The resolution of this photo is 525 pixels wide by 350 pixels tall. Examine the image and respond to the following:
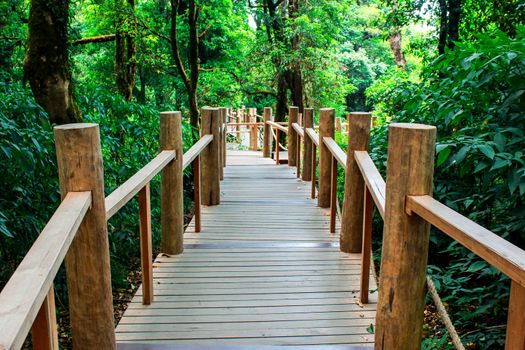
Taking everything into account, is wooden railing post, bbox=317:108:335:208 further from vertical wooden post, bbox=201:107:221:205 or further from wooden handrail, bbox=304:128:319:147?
vertical wooden post, bbox=201:107:221:205

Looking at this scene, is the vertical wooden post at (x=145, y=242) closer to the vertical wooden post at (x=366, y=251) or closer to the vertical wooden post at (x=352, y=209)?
the vertical wooden post at (x=366, y=251)

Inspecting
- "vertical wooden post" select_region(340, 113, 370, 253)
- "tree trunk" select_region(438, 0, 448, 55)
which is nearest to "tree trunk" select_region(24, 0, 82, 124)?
"vertical wooden post" select_region(340, 113, 370, 253)

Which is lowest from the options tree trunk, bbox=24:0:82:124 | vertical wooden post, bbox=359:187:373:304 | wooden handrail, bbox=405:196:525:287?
vertical wooden post, bbox=359:187:373:304

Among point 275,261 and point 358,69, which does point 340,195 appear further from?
point 358,69

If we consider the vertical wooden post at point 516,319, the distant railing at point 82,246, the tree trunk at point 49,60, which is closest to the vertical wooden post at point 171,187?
the distant railing at point 82,246

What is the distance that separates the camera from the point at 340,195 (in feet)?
23.9

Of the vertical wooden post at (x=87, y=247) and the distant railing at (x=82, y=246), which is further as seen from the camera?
the vertical wooden post at (x=87, y=247)

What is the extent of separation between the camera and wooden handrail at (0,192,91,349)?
0.97 meters

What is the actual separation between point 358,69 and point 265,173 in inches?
645

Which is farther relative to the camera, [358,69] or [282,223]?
[358,69]

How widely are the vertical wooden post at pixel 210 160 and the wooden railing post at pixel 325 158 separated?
42.2 inches

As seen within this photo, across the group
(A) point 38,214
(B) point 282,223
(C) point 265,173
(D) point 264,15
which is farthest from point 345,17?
(A) point 38,214

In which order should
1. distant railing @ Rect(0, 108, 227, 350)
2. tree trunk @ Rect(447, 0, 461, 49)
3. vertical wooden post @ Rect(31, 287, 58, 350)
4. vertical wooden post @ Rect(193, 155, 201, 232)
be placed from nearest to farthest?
distant railing @ Rect(0, 108, 227, 350) < vertical wooden post @ Rect(31, 287, 58, 350) < vertical wooden post @ Rect(193, 155, 201, 232) < tree trunk @ Rect(447, 0, 461, 49)

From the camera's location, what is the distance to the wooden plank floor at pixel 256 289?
2.63 meters
